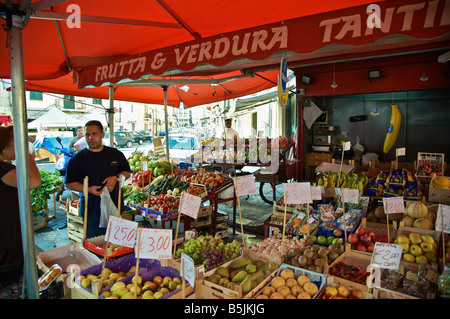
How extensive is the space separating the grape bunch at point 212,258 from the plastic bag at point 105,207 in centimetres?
154

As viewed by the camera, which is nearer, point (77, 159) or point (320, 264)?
point (320, 264)

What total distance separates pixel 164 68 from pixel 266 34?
4.26 feet

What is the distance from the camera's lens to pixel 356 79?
788cm

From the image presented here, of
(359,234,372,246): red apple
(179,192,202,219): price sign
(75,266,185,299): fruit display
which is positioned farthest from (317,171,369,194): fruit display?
(75,266,185,299): fruit display

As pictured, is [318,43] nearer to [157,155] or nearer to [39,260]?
[39,260]

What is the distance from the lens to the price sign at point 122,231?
214 centimetres

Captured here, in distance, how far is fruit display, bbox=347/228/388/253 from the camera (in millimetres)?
3013

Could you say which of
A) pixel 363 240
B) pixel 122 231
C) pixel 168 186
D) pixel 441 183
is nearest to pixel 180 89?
pixel 168 186

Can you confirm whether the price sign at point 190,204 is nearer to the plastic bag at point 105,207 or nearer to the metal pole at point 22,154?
the metal pole at point 22,154

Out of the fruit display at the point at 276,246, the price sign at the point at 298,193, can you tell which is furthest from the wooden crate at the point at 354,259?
the price sign at the point at 298,193

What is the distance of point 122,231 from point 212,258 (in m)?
0.83

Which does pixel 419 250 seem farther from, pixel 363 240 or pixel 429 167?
pixel 429 167

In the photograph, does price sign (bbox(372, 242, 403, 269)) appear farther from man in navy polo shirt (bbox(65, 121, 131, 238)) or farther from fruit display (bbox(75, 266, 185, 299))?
man in navy polo shirt (bbox(65, 121, 131, 238))
